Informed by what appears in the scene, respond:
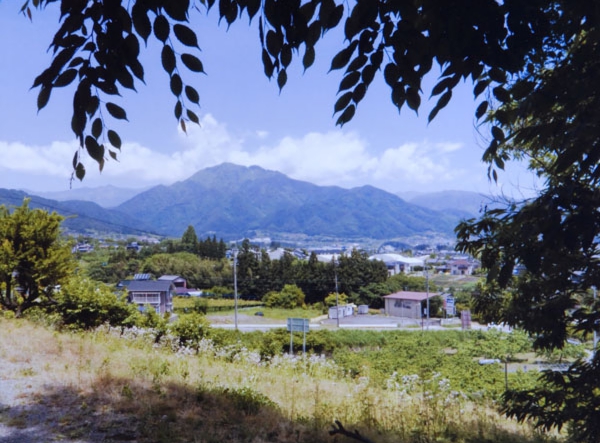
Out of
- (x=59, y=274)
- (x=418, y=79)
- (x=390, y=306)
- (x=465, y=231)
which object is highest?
(x=418, y=79)

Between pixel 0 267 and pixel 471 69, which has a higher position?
pixel 471 69

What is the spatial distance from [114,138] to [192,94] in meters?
0.30

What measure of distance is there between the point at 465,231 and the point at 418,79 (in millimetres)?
1378

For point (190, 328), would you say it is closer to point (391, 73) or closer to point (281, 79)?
point (281, 79)

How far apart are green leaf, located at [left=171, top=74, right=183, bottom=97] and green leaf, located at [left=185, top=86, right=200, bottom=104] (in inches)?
1.0

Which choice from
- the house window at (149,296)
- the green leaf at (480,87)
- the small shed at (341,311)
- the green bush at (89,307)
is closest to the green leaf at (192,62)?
the green leaf at (480,87)

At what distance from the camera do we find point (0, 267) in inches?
364

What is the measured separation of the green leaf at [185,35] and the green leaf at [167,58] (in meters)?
0.08

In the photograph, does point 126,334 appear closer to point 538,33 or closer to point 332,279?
point 538,33

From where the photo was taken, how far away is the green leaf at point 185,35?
3.96 ft

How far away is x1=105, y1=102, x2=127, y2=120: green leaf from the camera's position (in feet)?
4.15

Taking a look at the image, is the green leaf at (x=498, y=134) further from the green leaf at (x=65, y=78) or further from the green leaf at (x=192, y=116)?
the green leaf at (x=65, y=78)

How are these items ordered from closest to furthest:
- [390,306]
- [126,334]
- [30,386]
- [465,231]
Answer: [465,231] < [30,386] < [126,334] < [390,306]

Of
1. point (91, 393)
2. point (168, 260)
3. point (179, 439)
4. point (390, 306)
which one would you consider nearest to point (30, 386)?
point (91, 393)
